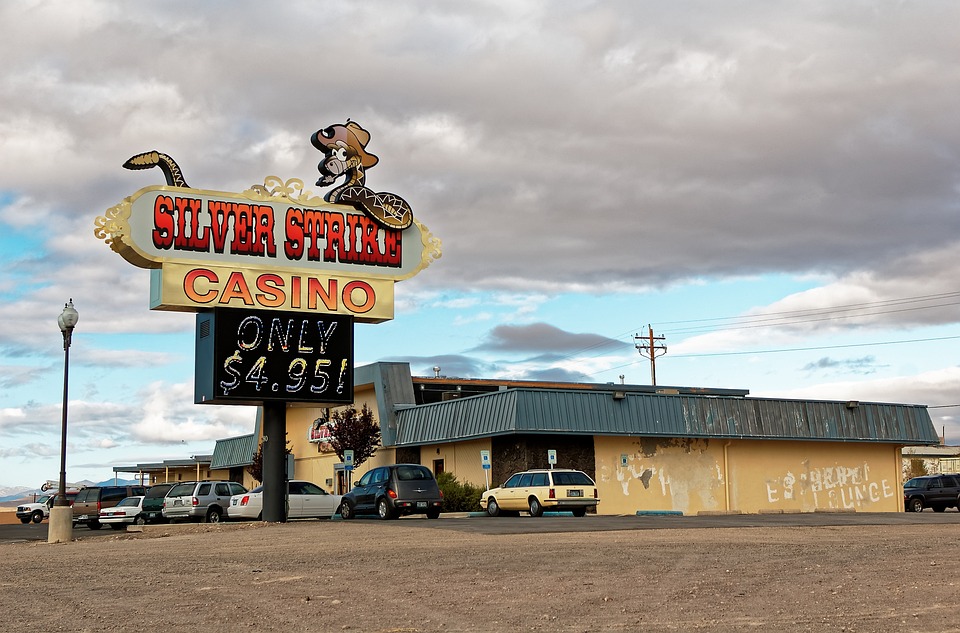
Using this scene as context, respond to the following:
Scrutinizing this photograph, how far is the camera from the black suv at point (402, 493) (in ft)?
106

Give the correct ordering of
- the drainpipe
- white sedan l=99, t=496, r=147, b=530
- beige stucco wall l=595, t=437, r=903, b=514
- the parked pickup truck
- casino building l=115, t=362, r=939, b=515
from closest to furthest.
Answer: casino building l=115, t=362, r=939, b=515 < beige stucco wall l=595, t=437, r=903, b=514 < white sedan l=99, t=496, r=147, b=530 < the drainpipe < the parked pickup truck

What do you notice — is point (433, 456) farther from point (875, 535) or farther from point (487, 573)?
point (487, 573)

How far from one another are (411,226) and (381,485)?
7.52 metres

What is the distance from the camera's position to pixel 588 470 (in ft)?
133

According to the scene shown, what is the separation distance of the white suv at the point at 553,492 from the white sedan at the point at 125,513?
15.8 meters

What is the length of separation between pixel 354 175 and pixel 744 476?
68.0 feet

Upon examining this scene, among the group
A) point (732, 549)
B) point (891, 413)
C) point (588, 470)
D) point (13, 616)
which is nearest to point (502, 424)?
point (588, 470)

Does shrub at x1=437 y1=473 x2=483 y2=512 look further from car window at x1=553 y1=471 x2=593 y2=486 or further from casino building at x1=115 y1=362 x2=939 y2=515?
car window at x1=553 y1=471 x2=593 y2=486

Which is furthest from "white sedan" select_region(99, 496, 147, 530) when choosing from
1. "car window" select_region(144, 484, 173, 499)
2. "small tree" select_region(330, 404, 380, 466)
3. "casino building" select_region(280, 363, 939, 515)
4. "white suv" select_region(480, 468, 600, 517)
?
"white suv" select_region(480, 468, 600, 517)

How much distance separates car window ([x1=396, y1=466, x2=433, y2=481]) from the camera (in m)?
32.6

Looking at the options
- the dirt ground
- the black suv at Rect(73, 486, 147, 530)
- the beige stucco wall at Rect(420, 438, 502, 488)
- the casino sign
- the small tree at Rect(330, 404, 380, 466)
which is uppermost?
the casino sign

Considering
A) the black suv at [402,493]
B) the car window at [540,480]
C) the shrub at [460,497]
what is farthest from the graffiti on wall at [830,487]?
the black suv at [402,493]

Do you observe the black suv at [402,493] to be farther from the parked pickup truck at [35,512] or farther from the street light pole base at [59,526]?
the parked pickup truck at [35,512]

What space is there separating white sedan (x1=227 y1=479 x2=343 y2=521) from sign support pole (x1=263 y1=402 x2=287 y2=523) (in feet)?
14.6
